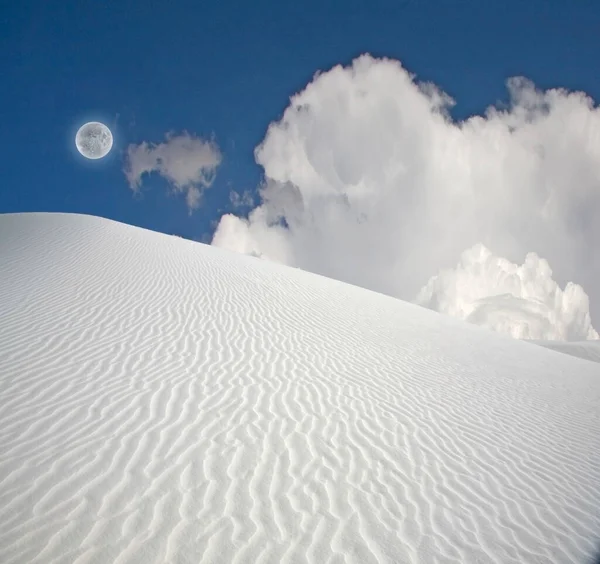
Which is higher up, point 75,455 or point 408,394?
point 408,394

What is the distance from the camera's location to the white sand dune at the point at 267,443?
11.1ft

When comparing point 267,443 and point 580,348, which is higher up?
point 580,348

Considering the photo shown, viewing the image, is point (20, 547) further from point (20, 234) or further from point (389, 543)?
point (20, 234)

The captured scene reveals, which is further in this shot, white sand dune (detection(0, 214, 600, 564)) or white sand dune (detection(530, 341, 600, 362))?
white sand dune (detection(530, 341, 600, 362))

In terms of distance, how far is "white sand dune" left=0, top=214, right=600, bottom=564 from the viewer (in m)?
3.40

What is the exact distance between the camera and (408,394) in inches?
285

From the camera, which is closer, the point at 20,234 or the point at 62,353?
the point at 62,353

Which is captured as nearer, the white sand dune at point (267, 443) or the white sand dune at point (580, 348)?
the white sand dune at point (267, 443)

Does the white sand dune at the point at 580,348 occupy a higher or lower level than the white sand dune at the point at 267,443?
higher

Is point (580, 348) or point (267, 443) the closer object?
point (267, 443)

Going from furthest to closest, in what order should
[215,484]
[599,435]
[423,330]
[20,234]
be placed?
[20,234] < [423,330] < [599,435] < [215,484]

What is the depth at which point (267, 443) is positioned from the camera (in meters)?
4.88

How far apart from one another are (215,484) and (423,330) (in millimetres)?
10721

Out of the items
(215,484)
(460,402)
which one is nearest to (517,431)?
(460,402)
